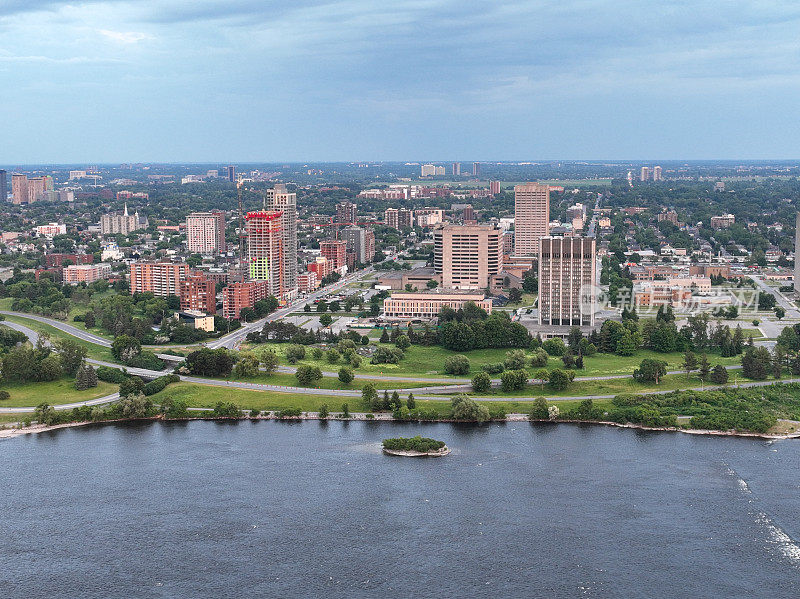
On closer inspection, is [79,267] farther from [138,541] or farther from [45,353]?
[138,541]

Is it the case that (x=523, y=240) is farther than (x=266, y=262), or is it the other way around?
(x=523, y=240)

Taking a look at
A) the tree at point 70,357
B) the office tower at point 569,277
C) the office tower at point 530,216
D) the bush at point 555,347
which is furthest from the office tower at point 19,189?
the bush at point 555,347

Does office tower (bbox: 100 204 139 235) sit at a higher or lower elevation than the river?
higher

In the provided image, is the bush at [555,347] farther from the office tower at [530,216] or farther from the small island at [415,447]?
the office tower at [530,216]

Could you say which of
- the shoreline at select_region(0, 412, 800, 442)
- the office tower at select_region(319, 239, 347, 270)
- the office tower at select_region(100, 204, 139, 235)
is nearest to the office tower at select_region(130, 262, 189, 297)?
the office tower at select_region(319, 239, 347, 270)

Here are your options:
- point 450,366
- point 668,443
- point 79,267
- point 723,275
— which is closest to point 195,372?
point 450,366

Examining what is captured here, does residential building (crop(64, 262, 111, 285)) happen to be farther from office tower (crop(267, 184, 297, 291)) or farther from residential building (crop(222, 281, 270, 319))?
residential building (crop(222, 281, 270, 319))
